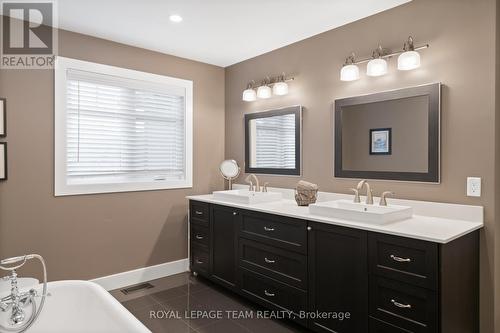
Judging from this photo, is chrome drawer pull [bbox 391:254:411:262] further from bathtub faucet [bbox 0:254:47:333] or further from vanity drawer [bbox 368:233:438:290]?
bathtub faucet [bbox 0:254:47:333]

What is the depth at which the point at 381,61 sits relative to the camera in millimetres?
2602

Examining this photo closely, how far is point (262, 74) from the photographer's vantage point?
3807 millimetres

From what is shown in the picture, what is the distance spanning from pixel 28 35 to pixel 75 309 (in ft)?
7.82

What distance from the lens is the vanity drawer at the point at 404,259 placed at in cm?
183

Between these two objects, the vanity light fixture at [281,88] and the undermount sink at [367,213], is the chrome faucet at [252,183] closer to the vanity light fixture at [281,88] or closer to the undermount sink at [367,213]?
the vanity light fixture at [281,88]

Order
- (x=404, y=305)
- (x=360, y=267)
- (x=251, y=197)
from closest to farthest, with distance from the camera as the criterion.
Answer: (x=404, y=305) < (x=360, y=267) < (x=251, y=197)

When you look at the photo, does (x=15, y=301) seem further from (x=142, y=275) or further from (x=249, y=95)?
(x=249, y=95)

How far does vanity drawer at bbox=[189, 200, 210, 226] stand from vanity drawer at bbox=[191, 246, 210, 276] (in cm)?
32

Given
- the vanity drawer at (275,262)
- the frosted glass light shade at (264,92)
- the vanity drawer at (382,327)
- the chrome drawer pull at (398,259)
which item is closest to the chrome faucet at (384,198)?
the chrome drawer pull at (398,259)

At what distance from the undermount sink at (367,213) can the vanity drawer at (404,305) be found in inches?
14.7

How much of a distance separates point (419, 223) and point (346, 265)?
0.56m

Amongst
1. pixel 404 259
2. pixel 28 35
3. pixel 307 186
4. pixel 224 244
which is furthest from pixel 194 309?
pixel 28 35

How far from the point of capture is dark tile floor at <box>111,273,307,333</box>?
2625 mm

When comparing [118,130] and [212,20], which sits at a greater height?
[212,20]
